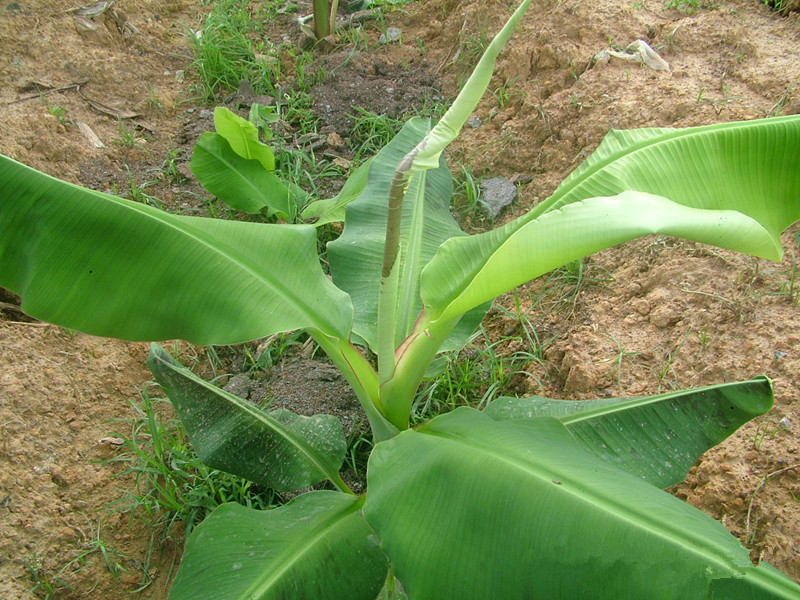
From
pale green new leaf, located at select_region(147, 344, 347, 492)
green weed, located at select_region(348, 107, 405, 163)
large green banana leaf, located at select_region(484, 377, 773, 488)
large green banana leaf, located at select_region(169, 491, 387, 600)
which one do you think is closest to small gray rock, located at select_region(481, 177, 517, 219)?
green weed, located at select_region(348, 107, 405, 163)

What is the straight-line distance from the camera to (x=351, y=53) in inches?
118

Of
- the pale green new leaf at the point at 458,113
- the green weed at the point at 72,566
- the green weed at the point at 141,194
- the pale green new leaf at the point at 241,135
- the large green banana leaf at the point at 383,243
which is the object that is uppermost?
the pale green new leaf at the point at 458,113

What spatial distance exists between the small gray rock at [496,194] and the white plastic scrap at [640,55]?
648mm

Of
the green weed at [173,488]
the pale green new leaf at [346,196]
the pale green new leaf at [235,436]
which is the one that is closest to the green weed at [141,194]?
the pale green new leaf at [346,196]

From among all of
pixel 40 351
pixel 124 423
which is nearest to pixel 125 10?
pixel 40 351

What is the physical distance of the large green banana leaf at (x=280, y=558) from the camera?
1060 mm

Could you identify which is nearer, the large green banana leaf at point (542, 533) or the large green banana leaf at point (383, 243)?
the large green banana leaf at point (542, 533)

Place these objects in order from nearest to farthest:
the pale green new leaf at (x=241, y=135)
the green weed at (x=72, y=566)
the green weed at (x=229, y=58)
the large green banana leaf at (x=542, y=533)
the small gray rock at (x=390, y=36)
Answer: the large green banana leaf at (x=542, y=533)
the green weed at (x=72, y=566)
the pale green new leaf at (x=241, y=135)
the green weed at (x=229, y=58)
the small gray rock at (x=390, y=36)

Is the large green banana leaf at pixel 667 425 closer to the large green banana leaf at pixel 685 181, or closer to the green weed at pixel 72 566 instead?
the large green banana leaf at pixel 685 181

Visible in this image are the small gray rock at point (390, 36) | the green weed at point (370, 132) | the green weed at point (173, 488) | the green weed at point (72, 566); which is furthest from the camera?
the small gray rock at point (390, 36)

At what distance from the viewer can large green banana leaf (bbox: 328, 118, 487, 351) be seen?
141cm

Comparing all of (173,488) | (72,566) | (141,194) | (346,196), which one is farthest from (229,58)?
(72,566)

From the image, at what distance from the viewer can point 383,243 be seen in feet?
4.91

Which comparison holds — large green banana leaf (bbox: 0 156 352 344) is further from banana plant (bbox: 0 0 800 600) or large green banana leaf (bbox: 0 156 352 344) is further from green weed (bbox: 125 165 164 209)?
green weed (bbox: 125 165 164 209)
